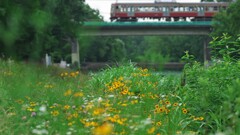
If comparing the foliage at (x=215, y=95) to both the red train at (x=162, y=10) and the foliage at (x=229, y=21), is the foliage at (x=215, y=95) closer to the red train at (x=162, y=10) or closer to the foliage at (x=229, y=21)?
the foliage at (x=229, y=21)

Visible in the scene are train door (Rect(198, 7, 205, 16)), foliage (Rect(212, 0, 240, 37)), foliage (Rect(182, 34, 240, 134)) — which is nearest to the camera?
foliage (Rect(182, 34, 240, 134))

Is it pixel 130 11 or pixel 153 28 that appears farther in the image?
pixel 153 28

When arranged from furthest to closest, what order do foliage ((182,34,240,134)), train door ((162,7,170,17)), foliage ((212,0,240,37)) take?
1. train door ((162,7,170,17))
2. foliage ((212,0,240,37))
3. foliage ((182,34,240,134))

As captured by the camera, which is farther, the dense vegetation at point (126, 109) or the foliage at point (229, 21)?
the foliage at point (229, 21)

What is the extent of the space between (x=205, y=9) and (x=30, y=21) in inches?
1582

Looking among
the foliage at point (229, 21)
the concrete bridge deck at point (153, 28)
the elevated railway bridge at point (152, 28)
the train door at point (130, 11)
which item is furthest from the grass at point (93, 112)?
the concrete bridge deck at point (153, 28)

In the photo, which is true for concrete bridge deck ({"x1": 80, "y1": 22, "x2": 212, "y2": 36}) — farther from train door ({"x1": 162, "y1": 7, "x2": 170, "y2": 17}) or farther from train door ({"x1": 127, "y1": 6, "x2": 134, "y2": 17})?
train door ({"x1": 162, "y1": 7, "x2": 170, "y2": 17})

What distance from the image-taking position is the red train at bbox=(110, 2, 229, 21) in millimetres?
45781

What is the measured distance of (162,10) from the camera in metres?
46.5

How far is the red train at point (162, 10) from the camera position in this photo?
4578 cm

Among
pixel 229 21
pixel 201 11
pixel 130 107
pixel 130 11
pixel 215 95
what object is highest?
pixel 130 11

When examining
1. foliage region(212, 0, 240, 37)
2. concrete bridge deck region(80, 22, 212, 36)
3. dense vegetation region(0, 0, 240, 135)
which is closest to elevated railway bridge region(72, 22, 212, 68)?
concrete bridge deck region(80, 22, 212, 36)

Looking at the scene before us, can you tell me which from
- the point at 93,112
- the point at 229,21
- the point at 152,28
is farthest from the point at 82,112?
the point at 152,28

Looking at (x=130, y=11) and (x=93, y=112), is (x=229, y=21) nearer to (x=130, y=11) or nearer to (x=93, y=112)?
(x=130, y=11)
